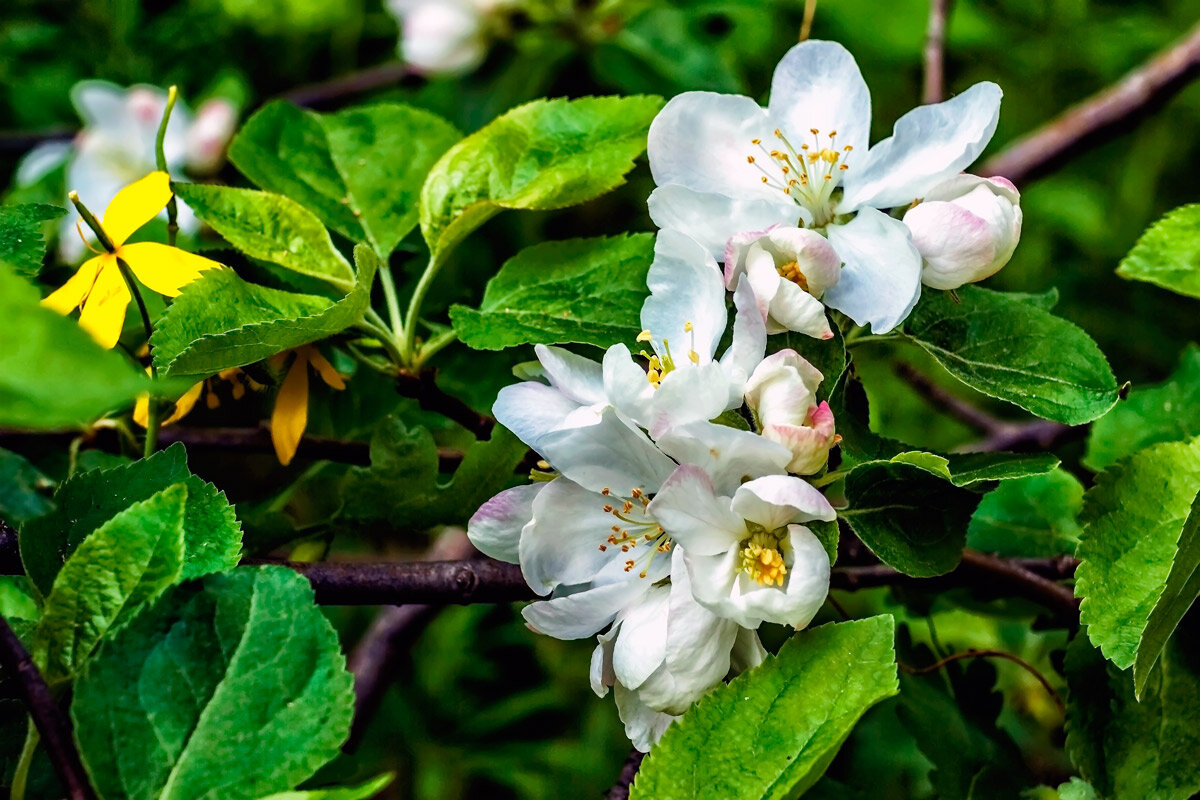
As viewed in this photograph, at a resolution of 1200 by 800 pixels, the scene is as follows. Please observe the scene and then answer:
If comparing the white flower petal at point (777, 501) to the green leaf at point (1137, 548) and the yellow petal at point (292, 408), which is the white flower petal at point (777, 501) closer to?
the green leaf at point (1137, 548)

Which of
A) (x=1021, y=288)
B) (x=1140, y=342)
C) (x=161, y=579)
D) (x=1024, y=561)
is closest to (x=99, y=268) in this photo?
(x=161, y=579)

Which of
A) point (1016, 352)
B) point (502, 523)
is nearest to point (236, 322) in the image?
point (502, 523)

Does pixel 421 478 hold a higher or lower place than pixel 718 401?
lower

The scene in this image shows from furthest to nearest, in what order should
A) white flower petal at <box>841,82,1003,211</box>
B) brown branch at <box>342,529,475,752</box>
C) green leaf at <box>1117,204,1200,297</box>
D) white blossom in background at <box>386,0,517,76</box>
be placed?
white blossom in background at <box>386,0,517,76</box>
brown branch at <box>342,529,475,752</box>
green leaf at <box>1117,204,1200,297</box>
white flower petal at <box>841,82,1003,211</box>

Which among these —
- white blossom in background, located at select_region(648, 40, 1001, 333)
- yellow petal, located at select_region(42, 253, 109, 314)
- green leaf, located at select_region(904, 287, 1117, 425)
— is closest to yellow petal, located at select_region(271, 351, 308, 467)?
yellow petal, located at select_region(42, 253, 109, 314)

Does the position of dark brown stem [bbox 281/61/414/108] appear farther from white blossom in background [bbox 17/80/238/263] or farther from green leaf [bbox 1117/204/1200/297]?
green leaf [bbox 1117/204/1200/297]

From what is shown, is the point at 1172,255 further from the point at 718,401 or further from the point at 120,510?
the point at 120,510
